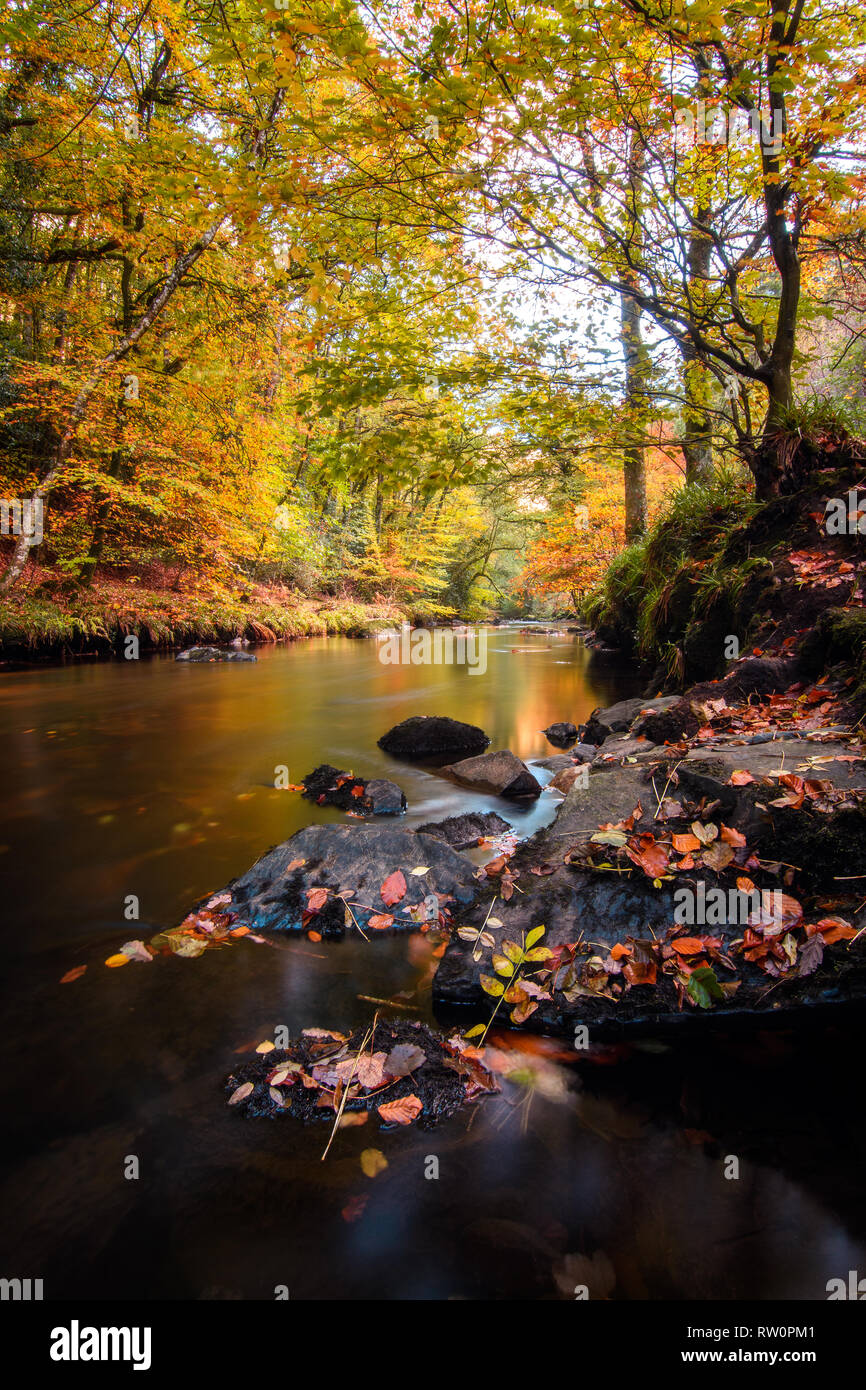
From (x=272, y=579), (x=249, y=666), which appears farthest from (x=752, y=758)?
(x=272, y=579)

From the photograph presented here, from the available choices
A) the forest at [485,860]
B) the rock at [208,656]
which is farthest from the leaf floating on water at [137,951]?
the rock at [208,656]

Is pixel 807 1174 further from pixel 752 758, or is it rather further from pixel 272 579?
pixel 272 579

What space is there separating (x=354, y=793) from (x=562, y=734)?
11.4 feet

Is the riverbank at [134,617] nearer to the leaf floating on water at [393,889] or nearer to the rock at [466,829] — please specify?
the rock at [466,829]

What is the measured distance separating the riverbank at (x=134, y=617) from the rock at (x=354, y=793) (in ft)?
33.8

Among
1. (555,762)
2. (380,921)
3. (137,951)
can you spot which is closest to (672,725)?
(555,762)

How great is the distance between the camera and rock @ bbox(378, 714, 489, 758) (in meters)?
6.54

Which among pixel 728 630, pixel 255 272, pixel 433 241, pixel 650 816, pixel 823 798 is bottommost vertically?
pixel 650 816

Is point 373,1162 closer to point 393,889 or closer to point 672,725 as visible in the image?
point 393,889

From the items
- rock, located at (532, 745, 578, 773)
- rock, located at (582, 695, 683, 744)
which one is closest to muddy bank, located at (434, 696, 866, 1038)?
rock, located at (532, 745, 578, 773)

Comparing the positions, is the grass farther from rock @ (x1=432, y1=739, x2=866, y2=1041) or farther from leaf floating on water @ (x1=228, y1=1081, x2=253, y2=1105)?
rock @ (x1=432, y1=739, x2=866, y2=1041)

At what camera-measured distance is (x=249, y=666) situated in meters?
14.3

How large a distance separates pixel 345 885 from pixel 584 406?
5467 millimetres

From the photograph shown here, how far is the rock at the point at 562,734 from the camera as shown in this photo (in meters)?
7.12
